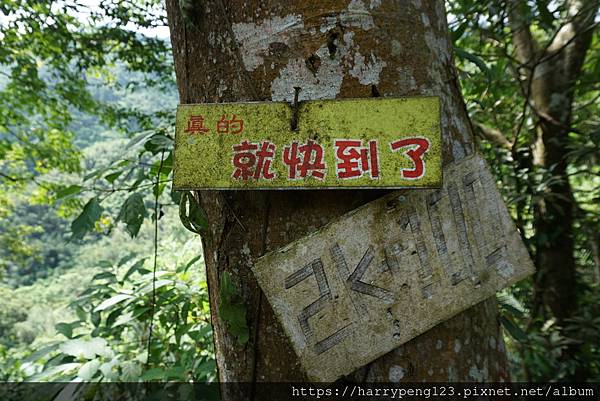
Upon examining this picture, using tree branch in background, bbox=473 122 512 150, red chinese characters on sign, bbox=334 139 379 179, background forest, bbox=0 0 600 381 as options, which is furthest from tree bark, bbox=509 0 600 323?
red chinese characters on sign, bbox=334 139 379 179

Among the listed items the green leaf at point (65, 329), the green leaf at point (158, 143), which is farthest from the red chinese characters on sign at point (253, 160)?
the green leaf at point (65, 329)

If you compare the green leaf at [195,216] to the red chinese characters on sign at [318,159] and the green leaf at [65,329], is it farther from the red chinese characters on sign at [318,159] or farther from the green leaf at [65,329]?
the green leaf at [65,329]

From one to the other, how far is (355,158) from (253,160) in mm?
137

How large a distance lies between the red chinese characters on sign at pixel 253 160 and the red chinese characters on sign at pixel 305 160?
2cm

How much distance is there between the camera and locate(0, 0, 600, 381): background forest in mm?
1091

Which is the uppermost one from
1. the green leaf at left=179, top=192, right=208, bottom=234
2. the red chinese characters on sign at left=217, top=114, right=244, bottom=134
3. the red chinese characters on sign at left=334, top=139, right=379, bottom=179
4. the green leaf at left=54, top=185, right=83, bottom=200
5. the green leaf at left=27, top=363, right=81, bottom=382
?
the green leaf at left=54, top=185, right=83, bottom=200

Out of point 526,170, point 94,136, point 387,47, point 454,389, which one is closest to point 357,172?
point 387,47

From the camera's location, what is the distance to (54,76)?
4.00m

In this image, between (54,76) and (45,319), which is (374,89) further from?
(45,319)

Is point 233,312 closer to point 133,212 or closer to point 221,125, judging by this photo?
point 221,125

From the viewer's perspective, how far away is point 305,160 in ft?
1.91

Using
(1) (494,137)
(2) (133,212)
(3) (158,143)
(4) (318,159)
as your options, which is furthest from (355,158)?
(1) (494,137)

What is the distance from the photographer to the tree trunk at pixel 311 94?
611 mm

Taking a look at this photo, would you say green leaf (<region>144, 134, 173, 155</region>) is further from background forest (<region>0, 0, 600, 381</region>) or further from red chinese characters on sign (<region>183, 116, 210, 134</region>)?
red chinese characters on sign (<region>183, 116, 210, 134</region>)
